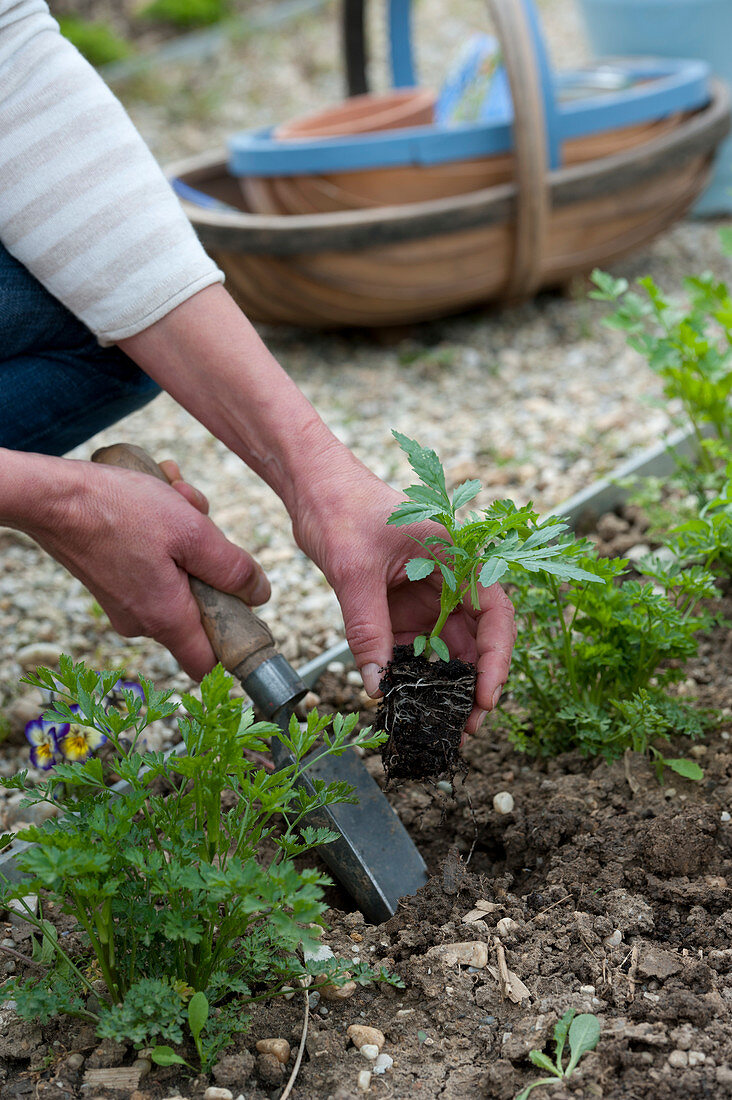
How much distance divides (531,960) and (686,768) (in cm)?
46

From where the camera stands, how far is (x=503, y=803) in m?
1.68

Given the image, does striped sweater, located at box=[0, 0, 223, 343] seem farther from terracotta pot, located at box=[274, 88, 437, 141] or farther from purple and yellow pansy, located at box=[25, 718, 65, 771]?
terracotta pot, located at box=[274, 88, 437, 141]

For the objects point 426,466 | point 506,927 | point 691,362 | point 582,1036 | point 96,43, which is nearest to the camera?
point 582,1036

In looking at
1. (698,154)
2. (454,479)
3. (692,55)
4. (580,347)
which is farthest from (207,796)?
(692,55)

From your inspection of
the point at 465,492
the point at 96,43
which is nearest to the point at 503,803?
the point at 465,492

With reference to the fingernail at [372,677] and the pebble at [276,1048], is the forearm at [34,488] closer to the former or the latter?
the fingernail at [372,677]

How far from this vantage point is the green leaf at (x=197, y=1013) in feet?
3.79

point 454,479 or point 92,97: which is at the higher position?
point 92,97

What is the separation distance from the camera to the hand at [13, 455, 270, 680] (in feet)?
4.99

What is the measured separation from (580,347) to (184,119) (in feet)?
12.8

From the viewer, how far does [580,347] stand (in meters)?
3.69

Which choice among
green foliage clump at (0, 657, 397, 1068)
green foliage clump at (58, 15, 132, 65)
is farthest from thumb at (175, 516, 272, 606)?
green foliage clump at (58, 15, 132, 65)

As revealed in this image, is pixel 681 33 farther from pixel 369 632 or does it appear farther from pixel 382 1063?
pixel 382 1063

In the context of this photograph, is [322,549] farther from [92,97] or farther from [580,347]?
[580,347]
